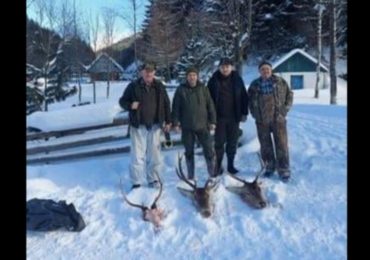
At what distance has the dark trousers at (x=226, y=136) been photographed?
6.26m

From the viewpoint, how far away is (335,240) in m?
4.62

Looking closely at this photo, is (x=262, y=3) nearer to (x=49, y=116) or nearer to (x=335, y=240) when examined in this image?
(x=49, y=116)

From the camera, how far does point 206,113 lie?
6.05 metres

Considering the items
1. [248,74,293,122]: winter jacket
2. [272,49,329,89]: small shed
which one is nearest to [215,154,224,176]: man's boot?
[248,74,293,122]: winter jacket

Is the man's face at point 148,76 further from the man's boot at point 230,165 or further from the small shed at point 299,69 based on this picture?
the small shed at point 299,69

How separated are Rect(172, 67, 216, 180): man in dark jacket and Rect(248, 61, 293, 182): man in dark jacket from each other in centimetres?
54

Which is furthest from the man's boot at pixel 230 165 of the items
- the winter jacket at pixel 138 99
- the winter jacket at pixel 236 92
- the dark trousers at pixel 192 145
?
the winter jacket at pixel 138 99

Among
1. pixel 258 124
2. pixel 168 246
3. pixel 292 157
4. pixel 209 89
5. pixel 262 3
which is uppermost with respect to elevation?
pixel 262 3

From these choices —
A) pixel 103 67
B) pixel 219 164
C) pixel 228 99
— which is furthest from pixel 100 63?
pixel 228 99

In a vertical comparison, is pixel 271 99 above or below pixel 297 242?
above

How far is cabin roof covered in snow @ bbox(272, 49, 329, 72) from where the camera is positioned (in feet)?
95.0

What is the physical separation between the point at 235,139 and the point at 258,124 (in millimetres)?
337

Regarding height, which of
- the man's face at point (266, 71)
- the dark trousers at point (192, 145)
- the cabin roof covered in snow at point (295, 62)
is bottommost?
the dark trousers at point (192, 145)
